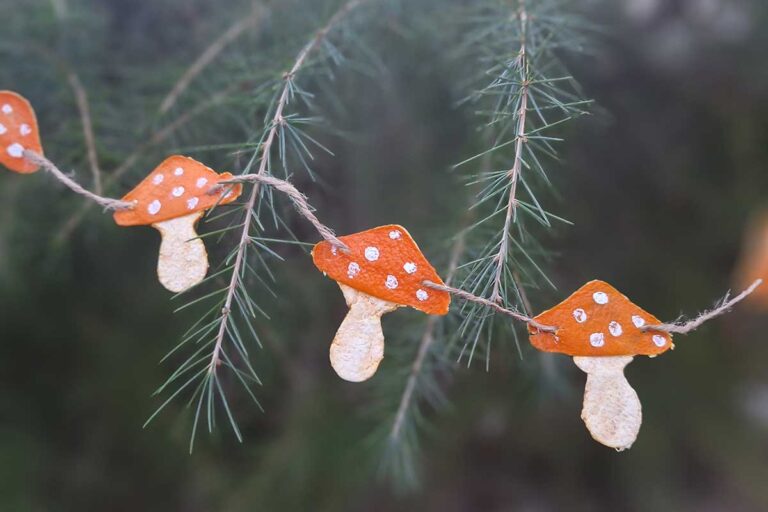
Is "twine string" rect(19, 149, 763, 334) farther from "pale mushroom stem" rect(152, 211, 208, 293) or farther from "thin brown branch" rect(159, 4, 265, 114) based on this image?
"thin brown branch" rect(159, 4, 265, 114)

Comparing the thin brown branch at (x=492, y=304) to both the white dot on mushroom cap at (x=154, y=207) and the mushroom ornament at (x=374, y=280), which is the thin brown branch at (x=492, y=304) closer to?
the mushroom ornament at (x=374, y=280)

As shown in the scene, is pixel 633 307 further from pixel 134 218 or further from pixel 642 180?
pixel 642 180

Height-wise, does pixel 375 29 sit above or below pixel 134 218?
above

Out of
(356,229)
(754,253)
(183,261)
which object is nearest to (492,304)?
(183,261)

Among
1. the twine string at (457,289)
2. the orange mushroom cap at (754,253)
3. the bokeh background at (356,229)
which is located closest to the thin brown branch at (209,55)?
the bokeh background at (356,229)

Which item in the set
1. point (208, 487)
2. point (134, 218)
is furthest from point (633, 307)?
point (208, 487)

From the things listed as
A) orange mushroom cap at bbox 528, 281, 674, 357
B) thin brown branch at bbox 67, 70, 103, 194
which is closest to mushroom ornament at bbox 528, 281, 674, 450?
orange mushroom cap at bbox 528, 281, 674, 357
